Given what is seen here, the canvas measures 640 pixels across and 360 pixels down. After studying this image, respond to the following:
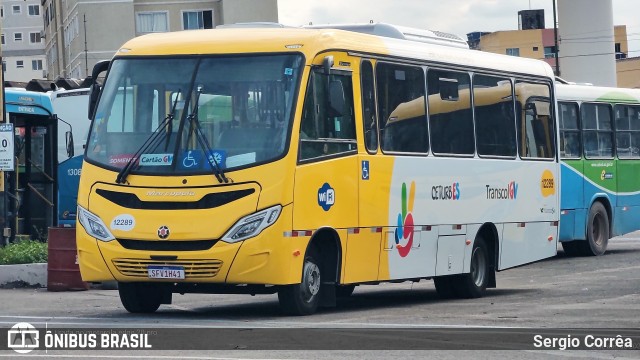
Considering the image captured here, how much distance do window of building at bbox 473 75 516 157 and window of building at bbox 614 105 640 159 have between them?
10556mm

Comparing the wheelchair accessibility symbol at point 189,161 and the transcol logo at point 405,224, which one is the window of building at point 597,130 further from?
the wheelchair accessibility symbol at point 189,161

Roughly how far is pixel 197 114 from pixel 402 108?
331cm

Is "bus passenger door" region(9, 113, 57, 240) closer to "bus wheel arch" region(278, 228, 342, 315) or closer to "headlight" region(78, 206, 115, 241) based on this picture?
"headlight" region(78, 206, 115, 241)

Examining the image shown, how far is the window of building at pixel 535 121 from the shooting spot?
2088cm

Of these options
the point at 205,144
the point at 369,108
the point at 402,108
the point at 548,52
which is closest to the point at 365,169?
the point at 369,108

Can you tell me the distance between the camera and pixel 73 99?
3403cm

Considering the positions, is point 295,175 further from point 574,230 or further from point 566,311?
point 574,230

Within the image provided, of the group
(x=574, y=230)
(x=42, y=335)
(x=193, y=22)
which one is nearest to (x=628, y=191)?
(x=574, y=230)

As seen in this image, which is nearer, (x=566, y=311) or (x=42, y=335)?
(x=42, y=335)

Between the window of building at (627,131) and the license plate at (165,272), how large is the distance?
17.7 meters

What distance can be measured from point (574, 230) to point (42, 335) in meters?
17.3

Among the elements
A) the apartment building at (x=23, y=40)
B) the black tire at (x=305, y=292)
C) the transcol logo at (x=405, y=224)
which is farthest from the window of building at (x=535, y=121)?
the apartment building at (x=23, y=40)

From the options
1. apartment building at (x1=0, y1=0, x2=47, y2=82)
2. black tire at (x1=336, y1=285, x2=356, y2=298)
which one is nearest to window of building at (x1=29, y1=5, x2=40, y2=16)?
apartment building at (x1=0, y1=0, x2=47, y2=82)

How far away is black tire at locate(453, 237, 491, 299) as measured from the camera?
63.1 feet
